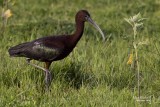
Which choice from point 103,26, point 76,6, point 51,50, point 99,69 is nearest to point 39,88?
point 51,50

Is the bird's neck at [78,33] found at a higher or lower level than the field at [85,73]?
higher

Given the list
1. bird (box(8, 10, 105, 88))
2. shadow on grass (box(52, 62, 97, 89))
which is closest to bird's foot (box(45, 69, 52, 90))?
bird (box(8, 10, 105, 88))

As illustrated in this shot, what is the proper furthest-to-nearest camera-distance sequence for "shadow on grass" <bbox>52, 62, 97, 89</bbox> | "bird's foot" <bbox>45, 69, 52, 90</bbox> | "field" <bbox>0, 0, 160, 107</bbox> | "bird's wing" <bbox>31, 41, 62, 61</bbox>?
"shadow on grass" <bbox>52, 62, 97, 89</bbox>
"bird's wing" <bbox>31, 41, 62, 61</bbox>
"bird's foot" <bbox>45, 69, 52, 90</bbox>
"field" <bbox>0, 0, 160, 107</bbox>

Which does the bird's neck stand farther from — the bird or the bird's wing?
the bird's wing

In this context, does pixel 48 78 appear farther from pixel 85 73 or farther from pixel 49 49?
pixel 85 73

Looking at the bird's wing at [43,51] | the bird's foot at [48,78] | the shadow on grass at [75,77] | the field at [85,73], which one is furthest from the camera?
the shadow on grass at [75,77]

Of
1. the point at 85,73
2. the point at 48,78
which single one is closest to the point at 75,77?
the point at 85,73

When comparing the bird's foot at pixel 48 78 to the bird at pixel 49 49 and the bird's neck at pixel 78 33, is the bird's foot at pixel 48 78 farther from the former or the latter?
the bird's neck at pixel 78 33

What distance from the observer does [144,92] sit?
22.5 ft

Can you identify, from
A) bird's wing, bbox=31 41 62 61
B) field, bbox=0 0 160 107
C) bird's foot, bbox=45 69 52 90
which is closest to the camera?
field, bbox=0 0 160 107

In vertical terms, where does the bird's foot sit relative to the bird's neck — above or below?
below

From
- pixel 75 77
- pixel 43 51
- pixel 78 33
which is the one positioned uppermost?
pixel 78 33

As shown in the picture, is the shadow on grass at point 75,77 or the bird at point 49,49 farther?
the shadow on grass at point 75,77

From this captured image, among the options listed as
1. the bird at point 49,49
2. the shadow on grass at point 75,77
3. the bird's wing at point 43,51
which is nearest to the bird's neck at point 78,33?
the bird at point 49,49
